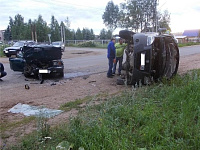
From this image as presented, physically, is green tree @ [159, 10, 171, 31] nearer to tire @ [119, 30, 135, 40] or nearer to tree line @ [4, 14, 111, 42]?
tree line @ [4, 14, 111, 42]

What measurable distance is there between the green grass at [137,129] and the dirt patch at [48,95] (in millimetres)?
579

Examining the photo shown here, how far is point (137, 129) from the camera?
372cm

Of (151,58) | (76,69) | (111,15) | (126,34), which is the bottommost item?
(76,69)

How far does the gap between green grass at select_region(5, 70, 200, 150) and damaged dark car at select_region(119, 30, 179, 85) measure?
1.97 m

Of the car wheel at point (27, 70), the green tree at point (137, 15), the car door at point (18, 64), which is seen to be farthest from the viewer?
the green tree at point (137, 15)

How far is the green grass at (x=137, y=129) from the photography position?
316cm

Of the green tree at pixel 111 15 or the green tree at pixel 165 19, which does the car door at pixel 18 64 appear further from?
the green tree at pixel 111 15

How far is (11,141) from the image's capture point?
147 inches

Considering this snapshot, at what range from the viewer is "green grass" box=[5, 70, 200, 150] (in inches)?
124

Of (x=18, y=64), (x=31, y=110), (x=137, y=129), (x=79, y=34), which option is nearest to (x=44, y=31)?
(x=79, y=34)

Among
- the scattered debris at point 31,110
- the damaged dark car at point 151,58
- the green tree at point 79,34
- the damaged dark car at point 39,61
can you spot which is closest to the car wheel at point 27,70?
the damaged dark car at point 39,61

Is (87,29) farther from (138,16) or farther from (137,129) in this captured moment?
(137,129)

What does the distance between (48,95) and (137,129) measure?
3839mm

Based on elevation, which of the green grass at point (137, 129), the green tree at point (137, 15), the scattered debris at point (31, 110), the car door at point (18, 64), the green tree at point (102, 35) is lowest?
the scattered debris at point (31, 110)
